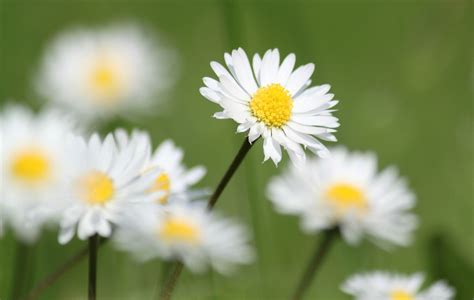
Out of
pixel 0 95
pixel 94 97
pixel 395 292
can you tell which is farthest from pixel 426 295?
pixel 94 97

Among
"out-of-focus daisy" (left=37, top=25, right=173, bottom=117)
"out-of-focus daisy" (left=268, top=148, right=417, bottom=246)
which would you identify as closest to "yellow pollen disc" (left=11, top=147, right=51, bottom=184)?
"out-of-focus daisy" (left=268, top=148, right=417, bottom=246)

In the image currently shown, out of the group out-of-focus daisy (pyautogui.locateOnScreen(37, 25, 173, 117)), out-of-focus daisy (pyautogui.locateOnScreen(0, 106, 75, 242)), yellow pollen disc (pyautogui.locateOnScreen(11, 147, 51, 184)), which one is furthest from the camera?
out-of-focus daisy (pyautogui.locateOnScreen(37, 25, 173, 117))

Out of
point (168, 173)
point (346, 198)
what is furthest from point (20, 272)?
point (346, 198)

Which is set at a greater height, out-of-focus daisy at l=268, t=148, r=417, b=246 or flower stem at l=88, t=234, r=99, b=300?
out-of-focus daisy at l=268, t=148, r=417, b=246

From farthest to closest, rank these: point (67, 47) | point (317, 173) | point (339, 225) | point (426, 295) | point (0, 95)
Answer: point (67, 47)
point (0, 95)
point (317, 173)
point (339, 225)
point (426, 295)

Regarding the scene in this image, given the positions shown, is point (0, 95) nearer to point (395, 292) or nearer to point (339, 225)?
point (339, 225)

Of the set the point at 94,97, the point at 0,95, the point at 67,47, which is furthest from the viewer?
the point at 67,47

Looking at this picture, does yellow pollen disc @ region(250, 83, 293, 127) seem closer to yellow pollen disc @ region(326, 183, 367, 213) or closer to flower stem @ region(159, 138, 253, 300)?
flower stem @ region(159, 138, 253, 300)
